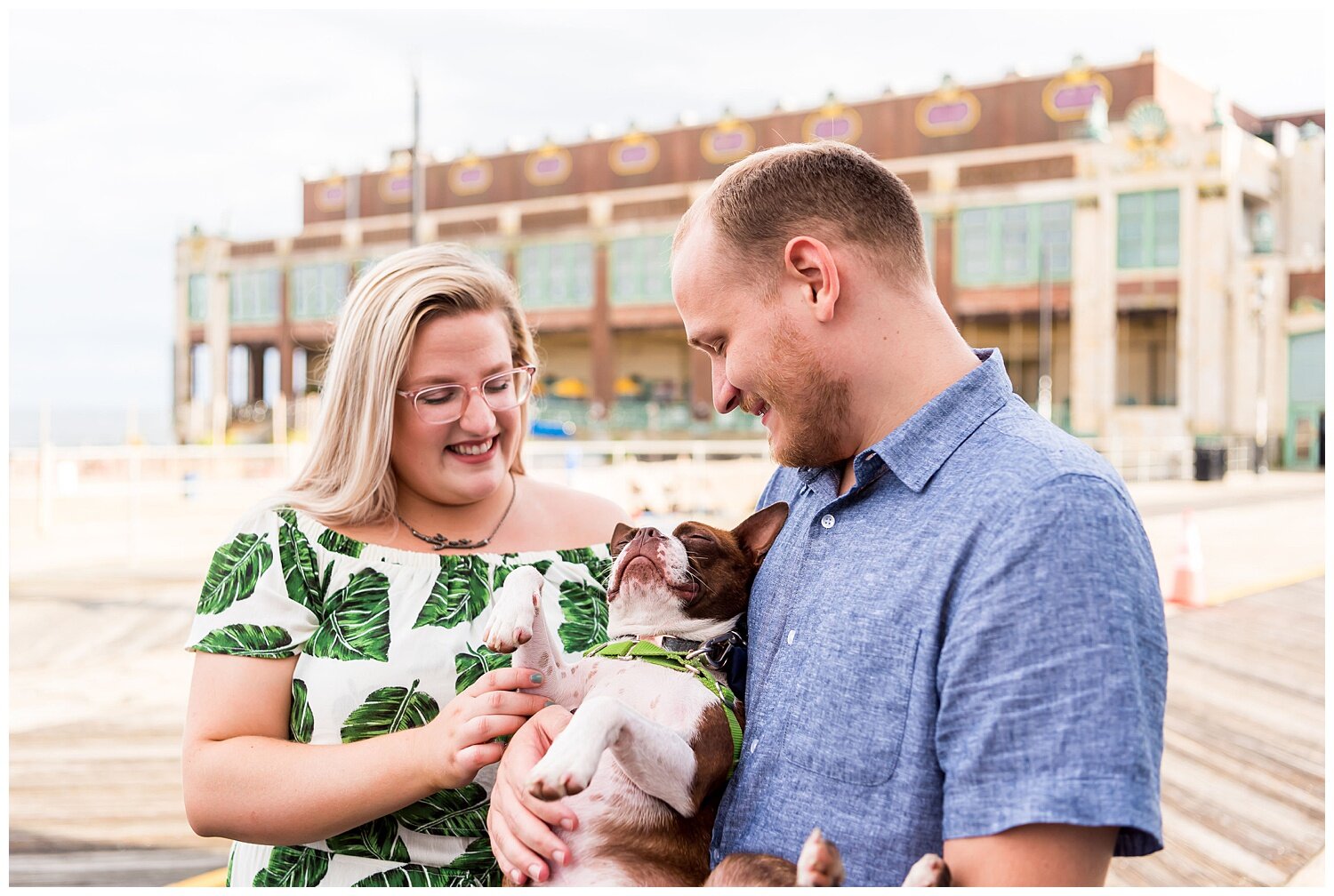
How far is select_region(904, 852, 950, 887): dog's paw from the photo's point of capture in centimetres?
162

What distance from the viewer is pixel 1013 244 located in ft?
124

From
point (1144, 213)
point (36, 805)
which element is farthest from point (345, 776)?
point (1144, 213)

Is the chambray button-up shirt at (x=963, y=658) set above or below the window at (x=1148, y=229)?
below

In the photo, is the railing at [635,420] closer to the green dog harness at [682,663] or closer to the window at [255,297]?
the window at [255,297]

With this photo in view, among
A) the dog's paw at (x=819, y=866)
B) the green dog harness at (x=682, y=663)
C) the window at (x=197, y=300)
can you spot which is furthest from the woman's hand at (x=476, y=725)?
the window at (x=197, y=300)

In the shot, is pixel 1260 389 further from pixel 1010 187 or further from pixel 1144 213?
pixel 1010 187

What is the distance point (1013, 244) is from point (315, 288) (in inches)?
1308

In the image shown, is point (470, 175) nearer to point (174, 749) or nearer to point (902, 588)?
point (174, 749)

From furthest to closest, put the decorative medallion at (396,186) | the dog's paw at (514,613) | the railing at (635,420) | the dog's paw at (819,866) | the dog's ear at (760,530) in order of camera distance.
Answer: the decorative medallion at (396,186), the railing at (635,420), the dog's ear at (760,530), the dog's paw at (514,613), the dog's paw at (819,866)

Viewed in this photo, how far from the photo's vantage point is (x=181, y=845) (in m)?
5.12

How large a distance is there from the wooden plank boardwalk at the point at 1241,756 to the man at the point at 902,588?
148 inches

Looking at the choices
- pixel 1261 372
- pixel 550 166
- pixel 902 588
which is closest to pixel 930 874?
pixel 902 588

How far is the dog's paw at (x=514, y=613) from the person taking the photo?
236 centimetres

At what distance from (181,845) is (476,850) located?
326cm
